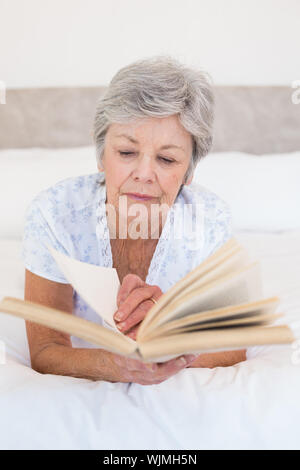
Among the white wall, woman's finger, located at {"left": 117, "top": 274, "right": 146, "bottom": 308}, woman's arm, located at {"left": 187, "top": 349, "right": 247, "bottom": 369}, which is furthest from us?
the white wall

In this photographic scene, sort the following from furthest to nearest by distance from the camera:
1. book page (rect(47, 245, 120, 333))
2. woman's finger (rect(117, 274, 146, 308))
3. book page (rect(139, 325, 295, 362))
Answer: woman's finger (rect(117, 274, 146, 308)) < book page (rect(47, 245, 120, 333)) < book page (rect(139, 325, 295, 362))

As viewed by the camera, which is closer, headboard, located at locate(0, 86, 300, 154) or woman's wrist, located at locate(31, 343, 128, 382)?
woman's wrist, located at locate(31, 343, 128, 382)

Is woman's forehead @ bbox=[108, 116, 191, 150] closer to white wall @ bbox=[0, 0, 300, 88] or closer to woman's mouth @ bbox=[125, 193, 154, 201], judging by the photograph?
woman's mouth @ bbox=[125, 193, 154, 201]

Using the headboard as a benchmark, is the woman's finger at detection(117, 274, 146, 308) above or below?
below

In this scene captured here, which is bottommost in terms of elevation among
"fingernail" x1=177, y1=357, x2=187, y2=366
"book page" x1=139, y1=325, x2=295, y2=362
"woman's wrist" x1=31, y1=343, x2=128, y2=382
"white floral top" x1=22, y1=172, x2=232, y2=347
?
"woman's wrist" x1=31, y1=343, x2=128, y2=382

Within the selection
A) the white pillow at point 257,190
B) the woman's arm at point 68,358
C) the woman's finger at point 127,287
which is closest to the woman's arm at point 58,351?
the woman's arm at point 68,358

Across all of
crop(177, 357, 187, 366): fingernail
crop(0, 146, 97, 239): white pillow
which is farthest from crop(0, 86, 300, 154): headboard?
crop(177, 357, 187, 366): fingernail

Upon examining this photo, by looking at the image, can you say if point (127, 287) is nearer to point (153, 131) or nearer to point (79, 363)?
point (79, 363)

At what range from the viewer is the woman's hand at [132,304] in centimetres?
72

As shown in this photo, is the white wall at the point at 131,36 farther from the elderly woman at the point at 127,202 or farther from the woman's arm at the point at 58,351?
the woman's arm at the point at 58,351

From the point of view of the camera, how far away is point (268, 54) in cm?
227

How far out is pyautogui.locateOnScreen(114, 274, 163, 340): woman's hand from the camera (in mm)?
716

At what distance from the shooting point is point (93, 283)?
71 cm

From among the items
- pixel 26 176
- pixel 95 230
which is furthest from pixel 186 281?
pixel 26 176
